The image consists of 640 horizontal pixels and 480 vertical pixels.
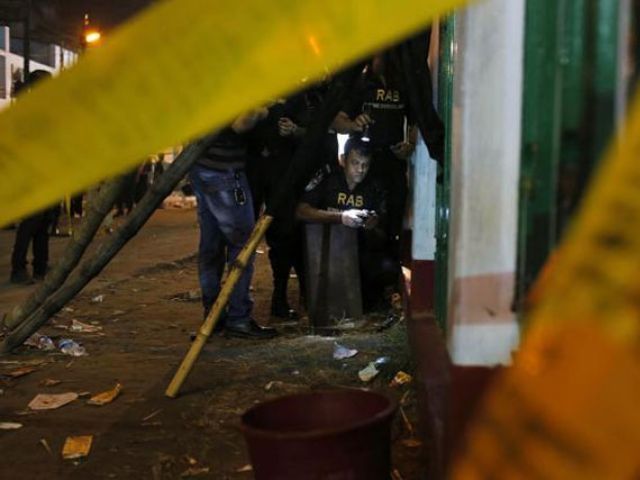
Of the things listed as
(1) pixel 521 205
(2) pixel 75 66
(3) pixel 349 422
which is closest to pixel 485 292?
(1) pixel 521 205

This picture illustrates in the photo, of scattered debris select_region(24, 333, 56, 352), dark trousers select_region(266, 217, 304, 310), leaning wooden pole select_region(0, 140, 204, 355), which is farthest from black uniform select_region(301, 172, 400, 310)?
scattered debris select_region(24, 333, 56, 352)

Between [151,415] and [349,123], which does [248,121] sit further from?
[151,415]

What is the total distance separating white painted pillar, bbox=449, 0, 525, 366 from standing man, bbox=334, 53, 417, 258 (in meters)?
3.61

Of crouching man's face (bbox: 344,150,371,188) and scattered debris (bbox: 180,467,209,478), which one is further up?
crouching man's face (bbox: 344,150,371,188)

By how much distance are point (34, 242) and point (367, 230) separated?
14.3 ft

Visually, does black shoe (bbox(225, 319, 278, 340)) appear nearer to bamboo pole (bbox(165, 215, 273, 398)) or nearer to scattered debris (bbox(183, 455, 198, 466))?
bamboo pole (bbox(165, 215, 273, 398))

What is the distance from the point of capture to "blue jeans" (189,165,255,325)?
631 cm

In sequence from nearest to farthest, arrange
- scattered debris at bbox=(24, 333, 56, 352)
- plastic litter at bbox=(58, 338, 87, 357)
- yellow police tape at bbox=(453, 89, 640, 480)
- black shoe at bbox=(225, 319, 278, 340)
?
yellow police tape at bbox=(453, 89, 640, 480) < plastic litter at bbox=(58, 338, 87, 357) < scattered debris at bbox=(24, 333, 56, 352) < black shoe at bbox=(225, 319, 278, 340)

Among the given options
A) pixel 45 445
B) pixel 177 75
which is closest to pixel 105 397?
pixel 45 445

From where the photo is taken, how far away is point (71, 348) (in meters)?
6.20

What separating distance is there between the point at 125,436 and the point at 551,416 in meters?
3.18

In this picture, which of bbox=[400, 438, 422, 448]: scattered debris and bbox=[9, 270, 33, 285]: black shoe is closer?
bbox=[400, 438, 422, 448]: scattered debris

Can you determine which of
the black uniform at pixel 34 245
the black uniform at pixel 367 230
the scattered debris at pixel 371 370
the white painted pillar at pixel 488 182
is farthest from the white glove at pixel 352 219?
the white painted pillar at pixel 488 182

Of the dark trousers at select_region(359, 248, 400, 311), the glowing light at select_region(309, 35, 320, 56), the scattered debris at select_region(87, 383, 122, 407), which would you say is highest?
the glowing light at select_region(309, 35, 320, 56)
